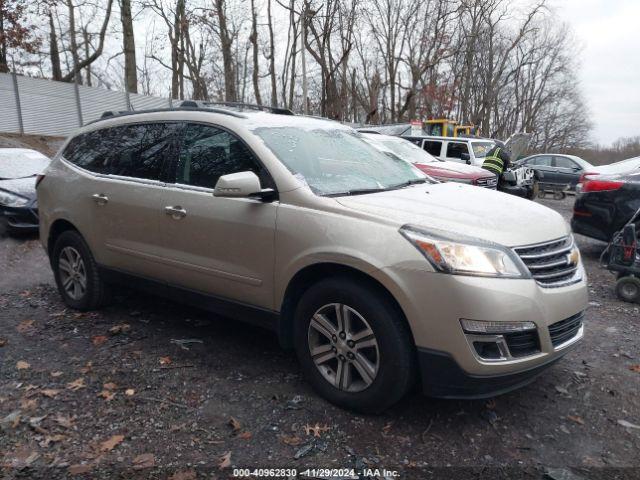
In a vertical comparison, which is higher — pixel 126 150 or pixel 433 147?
pixel 126 150

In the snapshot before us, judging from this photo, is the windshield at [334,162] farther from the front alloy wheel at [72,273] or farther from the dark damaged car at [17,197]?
the dark damaged car at [17,197]

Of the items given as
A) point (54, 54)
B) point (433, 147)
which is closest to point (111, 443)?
point (433, 147)

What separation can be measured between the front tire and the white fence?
14.8 metres

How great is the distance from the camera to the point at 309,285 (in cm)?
311

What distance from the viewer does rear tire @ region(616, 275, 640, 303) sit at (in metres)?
5.09

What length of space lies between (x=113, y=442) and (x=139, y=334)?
156cm

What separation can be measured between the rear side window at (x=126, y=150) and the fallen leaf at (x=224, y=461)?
7.27ft

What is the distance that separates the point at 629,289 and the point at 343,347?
381 centimetres

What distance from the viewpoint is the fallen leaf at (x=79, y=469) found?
249cm

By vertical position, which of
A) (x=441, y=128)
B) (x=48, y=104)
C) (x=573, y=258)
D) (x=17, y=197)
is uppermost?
(x=48, y=104)

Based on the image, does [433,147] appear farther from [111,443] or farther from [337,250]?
[111,443]

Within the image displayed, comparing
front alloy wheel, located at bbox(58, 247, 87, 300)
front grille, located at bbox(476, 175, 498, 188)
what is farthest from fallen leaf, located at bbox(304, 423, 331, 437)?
front grille, located at bbox(476, 175, 498, 188)

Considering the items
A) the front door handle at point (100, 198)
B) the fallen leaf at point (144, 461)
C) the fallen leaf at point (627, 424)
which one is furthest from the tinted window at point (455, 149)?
the fallen leaf at point (144, 461)

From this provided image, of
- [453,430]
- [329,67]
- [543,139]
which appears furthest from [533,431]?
[543,139]
